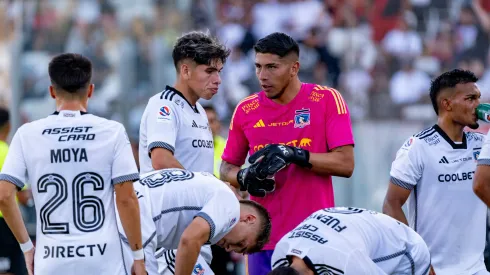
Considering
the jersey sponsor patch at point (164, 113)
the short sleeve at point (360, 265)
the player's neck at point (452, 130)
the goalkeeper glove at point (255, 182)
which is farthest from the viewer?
the player's neck at point (452, 130)

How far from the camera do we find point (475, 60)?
42.7 ft

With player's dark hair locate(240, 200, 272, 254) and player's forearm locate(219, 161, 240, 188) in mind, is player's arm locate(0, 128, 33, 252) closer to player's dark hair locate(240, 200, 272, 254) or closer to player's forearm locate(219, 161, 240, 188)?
player's dark hair locate(240, 200, 272, 254)

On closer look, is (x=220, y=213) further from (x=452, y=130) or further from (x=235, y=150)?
(x=452, y=130)

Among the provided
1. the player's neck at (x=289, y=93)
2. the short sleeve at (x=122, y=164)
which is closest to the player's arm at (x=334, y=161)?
the player's neck at (x=289, y=93)

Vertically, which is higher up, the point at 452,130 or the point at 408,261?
the point at 452,130

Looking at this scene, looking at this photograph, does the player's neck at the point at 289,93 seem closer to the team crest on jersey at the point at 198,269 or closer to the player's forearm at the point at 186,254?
the team crest on jersey at the point at 198,269

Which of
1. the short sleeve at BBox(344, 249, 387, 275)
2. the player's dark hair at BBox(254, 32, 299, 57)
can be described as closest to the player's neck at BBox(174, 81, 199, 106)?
the player's dark hair at BBox(254, 32, 299, 57)

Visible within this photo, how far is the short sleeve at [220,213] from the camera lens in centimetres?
557

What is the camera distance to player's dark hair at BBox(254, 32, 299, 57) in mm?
6902

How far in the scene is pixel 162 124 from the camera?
6.84 m

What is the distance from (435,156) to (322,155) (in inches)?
34.1

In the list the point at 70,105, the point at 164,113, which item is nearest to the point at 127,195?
the point at 70,105

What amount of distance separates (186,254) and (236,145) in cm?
186

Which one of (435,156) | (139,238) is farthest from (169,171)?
(435,156)
